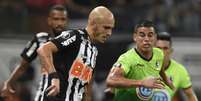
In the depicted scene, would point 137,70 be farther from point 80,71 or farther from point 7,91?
point 7,91

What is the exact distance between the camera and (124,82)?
8.48m

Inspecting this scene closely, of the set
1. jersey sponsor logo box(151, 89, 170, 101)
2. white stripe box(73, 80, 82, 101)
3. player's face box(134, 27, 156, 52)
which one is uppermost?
player's face box(134, 27, 156, 52)

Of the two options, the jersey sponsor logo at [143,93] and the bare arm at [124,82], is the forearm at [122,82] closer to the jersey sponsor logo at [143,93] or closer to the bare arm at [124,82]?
the bare arm at [124,82]

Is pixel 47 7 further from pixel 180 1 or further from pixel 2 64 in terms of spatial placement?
pixel 180 1

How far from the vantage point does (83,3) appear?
1605 cm

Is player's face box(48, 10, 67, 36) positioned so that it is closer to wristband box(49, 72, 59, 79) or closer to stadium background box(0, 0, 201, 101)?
wristband box(49, 72, 59, 79)

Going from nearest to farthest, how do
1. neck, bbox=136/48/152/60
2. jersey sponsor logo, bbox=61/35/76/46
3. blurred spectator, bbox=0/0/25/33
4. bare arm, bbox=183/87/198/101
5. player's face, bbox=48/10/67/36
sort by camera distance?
jersey sponsor logo, bbox=61/35/76/46
neck, bbox=136/48/152/60
player's face, bbox=48/10/67/36
bare arm, bbox=183/87/198/101
blurred spectator, bbox=0/0/25/33

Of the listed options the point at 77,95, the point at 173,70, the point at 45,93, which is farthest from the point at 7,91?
the point at 173,70

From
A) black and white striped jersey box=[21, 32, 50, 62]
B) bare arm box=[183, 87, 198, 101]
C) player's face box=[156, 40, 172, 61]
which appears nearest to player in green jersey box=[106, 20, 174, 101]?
bare arm box=[183, 87, 198, 101]

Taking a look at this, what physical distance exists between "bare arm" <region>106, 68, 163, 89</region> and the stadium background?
21.8 ft

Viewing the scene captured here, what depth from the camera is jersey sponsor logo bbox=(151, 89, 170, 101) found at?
380 inches

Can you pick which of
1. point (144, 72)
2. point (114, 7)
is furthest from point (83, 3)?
→ point (144, 72)

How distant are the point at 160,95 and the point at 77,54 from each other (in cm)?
188

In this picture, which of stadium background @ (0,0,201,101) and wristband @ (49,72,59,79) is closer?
wristband @ (49,72,59,79)
